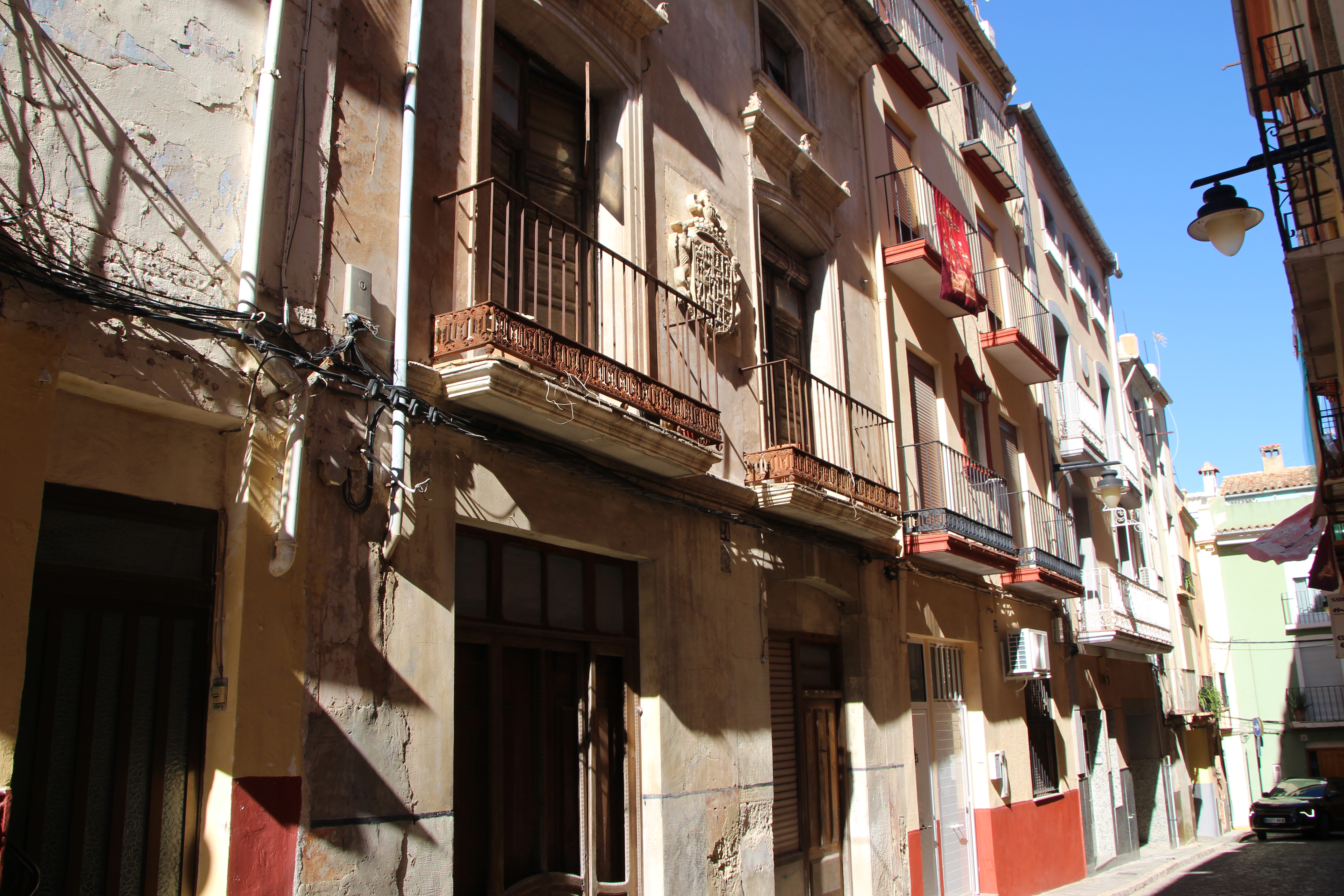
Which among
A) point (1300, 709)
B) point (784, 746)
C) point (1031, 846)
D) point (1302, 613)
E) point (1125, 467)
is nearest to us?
point (784, 746)

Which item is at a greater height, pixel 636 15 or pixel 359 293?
pixel 636 15

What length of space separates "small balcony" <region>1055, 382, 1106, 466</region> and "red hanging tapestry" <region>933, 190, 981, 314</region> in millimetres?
5174

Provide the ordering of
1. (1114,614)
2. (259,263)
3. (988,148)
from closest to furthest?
(259,263), (988,148), (1114,614)

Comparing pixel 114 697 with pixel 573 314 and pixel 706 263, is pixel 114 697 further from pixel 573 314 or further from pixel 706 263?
pixel 706 263

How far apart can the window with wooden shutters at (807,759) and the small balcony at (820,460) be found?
1.20m

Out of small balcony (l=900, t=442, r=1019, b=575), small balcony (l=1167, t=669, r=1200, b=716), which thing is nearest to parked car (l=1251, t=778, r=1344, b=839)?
small balcony (l=1167, t=669, r=1200, b=716)

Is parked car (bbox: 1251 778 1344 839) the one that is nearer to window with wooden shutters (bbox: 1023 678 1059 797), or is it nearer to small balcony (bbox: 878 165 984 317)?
window with wooden shutters (bbox: 1023 678 1059 797)

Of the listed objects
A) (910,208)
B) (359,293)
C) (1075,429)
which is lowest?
(359,293)

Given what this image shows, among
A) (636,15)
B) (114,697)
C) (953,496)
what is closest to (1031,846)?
(953,496)

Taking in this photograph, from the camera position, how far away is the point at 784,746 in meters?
8.87

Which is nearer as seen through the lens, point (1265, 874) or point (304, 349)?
point (304, 349)

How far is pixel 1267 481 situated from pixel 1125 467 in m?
23.9

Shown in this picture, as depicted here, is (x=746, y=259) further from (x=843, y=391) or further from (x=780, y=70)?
(x=780, y=70)

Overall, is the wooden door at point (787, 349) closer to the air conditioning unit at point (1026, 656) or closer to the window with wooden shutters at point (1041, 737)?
the air conditioning unit at point (1026, 656)
